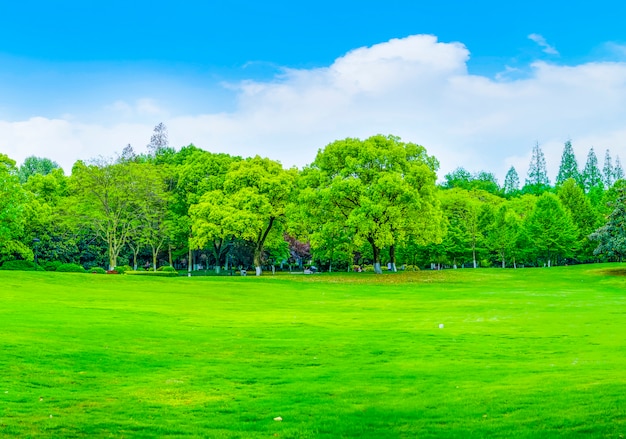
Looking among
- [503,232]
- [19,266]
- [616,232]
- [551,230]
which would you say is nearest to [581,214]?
[551,230]

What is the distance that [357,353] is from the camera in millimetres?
15219

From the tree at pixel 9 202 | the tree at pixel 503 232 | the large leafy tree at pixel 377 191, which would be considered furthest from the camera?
the tree at pixel 503 232

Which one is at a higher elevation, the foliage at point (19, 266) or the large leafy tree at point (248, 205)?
the large leafy tree at point (248, 205)

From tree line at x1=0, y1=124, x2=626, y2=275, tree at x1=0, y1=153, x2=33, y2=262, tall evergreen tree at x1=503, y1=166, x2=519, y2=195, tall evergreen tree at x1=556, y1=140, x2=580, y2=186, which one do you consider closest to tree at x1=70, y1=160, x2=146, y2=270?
tree line at x1=0, y1=124, x2=626, y2=275

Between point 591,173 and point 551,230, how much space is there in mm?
76288

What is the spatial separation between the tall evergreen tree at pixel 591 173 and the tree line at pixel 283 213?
5982 centimetres

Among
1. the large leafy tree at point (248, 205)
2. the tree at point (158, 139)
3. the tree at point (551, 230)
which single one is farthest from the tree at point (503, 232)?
the tree at point (158, 139)

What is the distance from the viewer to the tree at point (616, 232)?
195 feet

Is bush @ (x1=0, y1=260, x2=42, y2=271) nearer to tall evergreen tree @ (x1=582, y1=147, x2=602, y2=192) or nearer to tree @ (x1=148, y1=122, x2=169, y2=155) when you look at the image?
tree @ (x1=148, y1=122, x2=169, y2=155)

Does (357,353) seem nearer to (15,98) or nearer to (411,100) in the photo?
(411,100)

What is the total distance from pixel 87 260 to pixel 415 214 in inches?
1737

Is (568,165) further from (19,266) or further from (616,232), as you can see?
(19,266)

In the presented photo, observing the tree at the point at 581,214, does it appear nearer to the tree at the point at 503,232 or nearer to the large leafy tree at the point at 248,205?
the tree at the point at 503,232

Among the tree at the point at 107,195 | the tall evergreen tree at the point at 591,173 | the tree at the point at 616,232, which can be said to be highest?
the tall evergreen tree at the point at 591,173
